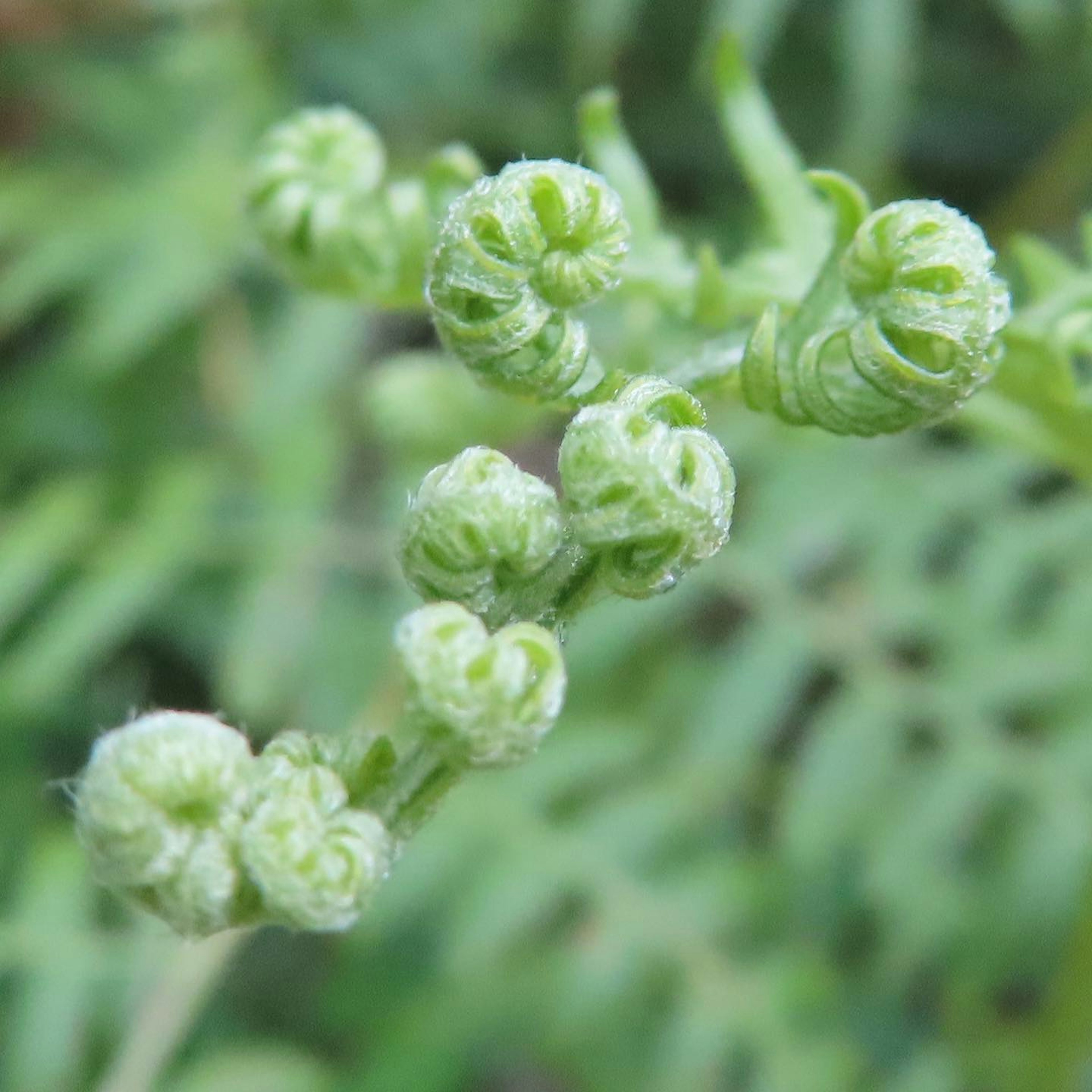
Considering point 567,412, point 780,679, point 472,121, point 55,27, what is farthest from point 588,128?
point 55,27

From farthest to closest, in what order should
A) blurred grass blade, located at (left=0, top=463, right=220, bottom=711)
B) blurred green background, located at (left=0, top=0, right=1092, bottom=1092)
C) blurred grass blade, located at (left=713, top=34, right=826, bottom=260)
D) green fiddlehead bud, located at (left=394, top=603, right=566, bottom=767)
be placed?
blurred grass blade, located at (left=0, top=463, right=220, bottom=711), blurred green background, located at (left=0, top=0, right=1092, bottom=1092), blurred grass blade, located at (left=713, top=34, right=826, bottom=260), green fiddlehead bud, located at (left=394, top=603, right=566, bottom=767)

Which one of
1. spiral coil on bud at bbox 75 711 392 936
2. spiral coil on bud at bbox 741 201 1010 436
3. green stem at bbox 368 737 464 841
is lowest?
spiral coil on bud at bbox 741 201 1010 436

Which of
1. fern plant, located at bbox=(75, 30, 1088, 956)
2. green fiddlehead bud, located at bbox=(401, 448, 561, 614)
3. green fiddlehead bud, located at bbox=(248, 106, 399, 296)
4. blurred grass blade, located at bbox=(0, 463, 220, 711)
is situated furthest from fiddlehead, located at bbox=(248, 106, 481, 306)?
blurred grass blade, located at bbox=(0, 463, 220, 711)

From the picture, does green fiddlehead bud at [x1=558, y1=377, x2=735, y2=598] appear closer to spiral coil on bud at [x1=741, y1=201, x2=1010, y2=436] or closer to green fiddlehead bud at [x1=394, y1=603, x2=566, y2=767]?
green fiddlehead bud at [x1=394, y1=603, x2=566, y2=767]

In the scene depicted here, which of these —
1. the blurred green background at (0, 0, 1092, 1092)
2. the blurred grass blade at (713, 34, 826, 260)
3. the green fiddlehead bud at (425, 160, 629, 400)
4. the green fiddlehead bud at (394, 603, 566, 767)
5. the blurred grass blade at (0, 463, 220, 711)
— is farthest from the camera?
the blurred grass blade at (0, 463, 220, 711)

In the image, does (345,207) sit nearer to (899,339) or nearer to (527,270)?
(527,270)

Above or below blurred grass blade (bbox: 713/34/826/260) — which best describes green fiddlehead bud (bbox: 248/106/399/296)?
above

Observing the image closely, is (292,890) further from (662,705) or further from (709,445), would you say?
→ (662,705)
